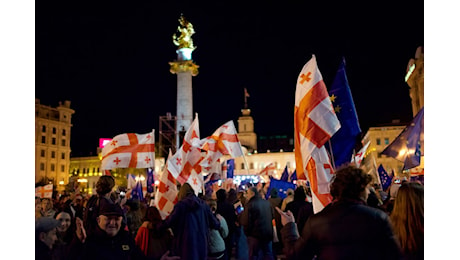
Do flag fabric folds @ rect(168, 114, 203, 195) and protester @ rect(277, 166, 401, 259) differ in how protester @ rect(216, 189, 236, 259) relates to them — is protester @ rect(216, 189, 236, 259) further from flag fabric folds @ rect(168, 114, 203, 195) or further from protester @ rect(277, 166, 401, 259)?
protester @ rect(277, 166, 401, 259)

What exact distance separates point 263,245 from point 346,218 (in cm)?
541

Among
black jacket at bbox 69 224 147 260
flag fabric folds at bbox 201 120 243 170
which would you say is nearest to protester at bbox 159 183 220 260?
black jacket at bbox 69 224 147 260

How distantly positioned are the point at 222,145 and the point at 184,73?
54.9 meters

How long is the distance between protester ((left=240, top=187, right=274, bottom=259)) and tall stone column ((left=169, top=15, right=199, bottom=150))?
53453mm

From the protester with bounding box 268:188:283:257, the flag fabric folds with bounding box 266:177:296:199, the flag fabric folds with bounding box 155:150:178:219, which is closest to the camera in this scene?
the protester with bounding box 268:188:283:257

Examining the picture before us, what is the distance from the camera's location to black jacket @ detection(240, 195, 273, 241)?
865 centimetres

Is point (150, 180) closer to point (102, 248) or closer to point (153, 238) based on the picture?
point (153, 238)

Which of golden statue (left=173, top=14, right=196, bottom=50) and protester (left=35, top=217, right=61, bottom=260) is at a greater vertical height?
golden statue (left=173, top=14, right=196, bottom=50)

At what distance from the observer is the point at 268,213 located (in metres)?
8.74

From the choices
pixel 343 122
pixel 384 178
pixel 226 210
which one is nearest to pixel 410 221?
pixel 343 122

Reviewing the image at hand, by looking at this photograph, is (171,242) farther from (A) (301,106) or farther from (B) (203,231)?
(A) (301,106)

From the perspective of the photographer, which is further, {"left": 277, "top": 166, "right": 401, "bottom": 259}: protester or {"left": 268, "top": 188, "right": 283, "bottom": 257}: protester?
{"left": 268, "top": 188, "right": 283, "bottom": 257}: protester
